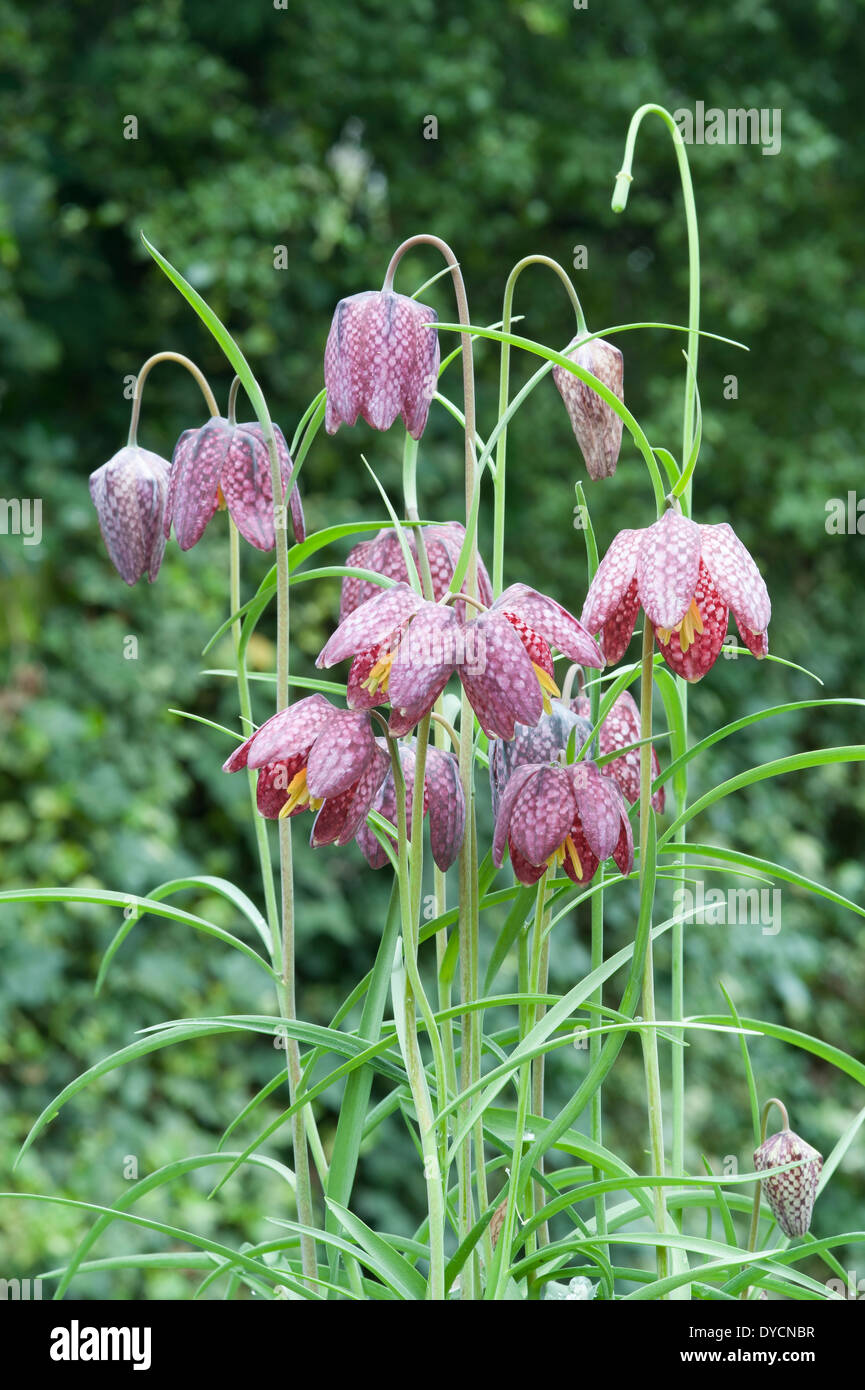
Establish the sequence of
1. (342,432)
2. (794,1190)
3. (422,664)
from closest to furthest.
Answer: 1. (422,664)
2. (794,1190)
3. (342,432)

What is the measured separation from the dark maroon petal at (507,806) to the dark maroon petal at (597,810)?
0.02 meters

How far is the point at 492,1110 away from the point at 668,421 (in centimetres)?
167

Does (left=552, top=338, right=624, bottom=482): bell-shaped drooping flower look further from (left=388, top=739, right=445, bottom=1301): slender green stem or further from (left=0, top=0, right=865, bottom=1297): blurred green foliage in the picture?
(left=0, top=0, right=865, bottom=1297): blurred green foliage

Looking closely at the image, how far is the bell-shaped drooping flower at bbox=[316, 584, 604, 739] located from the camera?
0.44m

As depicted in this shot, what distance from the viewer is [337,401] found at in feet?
1.76

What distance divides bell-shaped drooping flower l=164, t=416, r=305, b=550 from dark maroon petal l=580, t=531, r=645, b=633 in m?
0.14

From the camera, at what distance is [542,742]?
536mm

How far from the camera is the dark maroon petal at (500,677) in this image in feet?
1.47

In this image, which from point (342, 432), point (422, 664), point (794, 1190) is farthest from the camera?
point (342, 432)

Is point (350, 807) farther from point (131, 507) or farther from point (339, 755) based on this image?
point (131, 507)

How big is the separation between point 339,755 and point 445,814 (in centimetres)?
5

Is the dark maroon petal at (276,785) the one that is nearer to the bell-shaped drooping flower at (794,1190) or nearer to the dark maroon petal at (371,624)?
the dark maroon petal at (371,624)

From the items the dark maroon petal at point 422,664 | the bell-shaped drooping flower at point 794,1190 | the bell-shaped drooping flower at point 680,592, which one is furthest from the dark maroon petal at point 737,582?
the bell-shaped drooping flower at point 794,1190

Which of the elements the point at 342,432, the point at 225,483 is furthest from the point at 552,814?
the point at 342,432
